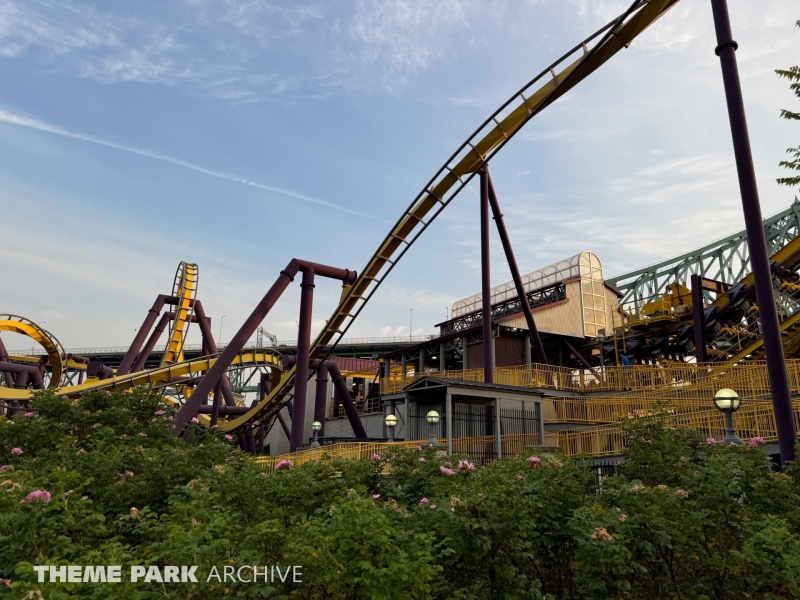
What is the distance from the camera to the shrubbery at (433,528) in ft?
15.9

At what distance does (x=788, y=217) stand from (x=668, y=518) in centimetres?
6846

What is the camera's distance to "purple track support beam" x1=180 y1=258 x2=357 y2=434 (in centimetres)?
Answer: 2402

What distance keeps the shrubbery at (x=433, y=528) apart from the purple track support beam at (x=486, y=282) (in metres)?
13.2

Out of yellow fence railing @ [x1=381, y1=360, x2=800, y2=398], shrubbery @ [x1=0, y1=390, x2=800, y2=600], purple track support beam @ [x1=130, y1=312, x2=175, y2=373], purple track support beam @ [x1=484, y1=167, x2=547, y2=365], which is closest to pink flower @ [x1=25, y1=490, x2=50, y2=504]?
shrubbery @ [x1=0, y1=390, x2=800, y2=600]

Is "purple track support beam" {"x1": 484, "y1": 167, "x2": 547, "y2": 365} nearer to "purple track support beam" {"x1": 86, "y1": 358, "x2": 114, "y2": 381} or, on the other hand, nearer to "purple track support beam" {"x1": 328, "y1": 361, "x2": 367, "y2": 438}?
"purple track support beam" {"x1": 328, "y1": 361, "x2": 367, "y2": 438}

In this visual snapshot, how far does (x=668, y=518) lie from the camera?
6945 mm

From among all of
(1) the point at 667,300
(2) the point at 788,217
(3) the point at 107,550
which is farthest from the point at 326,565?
(2) the point at 788,217

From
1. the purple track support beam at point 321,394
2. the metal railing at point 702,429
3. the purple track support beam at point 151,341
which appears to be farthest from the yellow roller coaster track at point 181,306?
the metal railing at point 702,429

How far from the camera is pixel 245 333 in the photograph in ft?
85.1

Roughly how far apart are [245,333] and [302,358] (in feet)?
8.89

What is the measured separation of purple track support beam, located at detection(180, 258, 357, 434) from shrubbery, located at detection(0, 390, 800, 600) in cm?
1351

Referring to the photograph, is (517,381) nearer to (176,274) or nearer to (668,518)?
(668,518)

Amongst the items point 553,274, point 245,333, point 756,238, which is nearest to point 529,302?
point 553,274

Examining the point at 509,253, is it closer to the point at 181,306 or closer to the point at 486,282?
the point at 486,282
